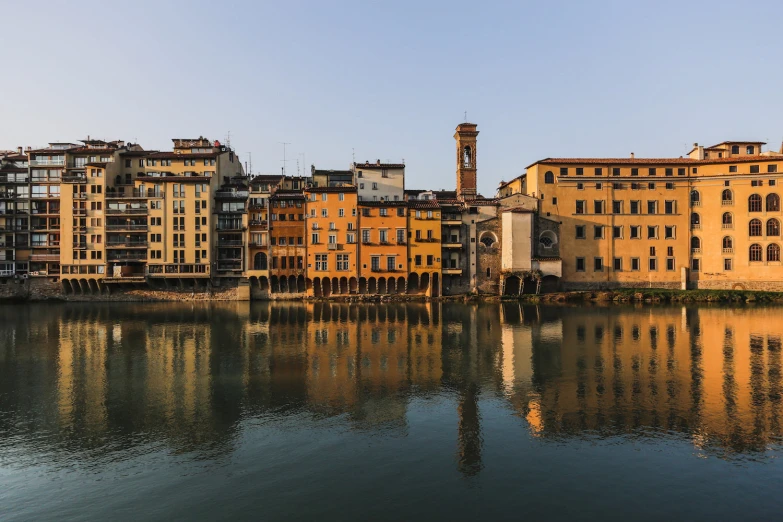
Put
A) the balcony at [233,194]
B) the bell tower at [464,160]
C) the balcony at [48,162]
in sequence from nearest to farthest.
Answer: the balcony at [233,194] → the balcony at [48,162] → the bell tower at [464,160]

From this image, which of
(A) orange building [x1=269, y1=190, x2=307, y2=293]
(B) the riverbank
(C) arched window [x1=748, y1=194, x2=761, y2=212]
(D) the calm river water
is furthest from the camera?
(A) orange building [x1=269, y1=190, x2=307, y2=293]

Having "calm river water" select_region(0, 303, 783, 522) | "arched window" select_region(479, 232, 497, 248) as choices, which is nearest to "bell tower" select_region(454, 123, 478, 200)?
"arched window" select_region(479, 232, 497, 248)

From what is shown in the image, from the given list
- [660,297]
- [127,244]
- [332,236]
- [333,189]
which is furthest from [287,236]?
[660,297]

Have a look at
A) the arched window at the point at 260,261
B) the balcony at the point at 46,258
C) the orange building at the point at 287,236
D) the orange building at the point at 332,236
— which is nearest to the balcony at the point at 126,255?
the balcony at the point at 46,258

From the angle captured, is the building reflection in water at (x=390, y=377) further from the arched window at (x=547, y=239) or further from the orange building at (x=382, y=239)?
the arched window at (x=547, y=239)

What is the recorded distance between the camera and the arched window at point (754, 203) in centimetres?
7488

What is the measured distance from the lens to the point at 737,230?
247 feet

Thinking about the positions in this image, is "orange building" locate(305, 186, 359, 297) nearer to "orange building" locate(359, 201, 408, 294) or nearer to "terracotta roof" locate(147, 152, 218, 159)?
"orange building" locate(359, 201, 408, 294)

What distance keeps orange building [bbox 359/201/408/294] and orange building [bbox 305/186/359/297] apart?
134cm

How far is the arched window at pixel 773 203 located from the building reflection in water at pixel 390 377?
1193 inches

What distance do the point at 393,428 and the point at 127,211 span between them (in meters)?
69.0

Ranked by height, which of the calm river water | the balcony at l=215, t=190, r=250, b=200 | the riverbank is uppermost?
the balcony at l=215, t=190, r=250, b=200

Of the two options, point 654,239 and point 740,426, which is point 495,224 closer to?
point 654,239

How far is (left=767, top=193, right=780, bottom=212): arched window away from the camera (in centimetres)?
7456
